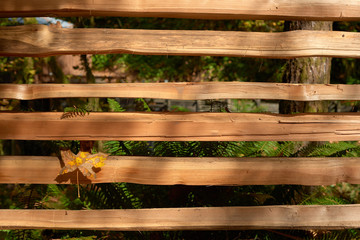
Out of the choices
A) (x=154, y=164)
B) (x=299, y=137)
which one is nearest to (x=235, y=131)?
(x=299, y=137)

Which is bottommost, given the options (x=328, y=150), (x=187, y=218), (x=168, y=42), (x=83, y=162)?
(x=187, y=218)

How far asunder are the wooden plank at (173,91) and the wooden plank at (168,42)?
214 mm

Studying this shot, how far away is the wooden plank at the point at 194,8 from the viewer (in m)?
1.97

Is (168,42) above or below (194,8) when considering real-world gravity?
below

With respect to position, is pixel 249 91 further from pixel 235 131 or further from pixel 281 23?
pixel 281 23

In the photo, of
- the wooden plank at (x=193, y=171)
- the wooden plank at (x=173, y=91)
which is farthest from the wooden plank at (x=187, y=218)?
the wooden plank at (x=173, y=91)

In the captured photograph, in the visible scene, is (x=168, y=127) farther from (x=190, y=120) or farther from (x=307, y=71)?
(x=307, y=71)

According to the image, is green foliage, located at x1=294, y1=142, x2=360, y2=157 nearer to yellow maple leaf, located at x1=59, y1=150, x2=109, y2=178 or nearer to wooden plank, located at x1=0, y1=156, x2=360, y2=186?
wooden plank, located at x1=0, y1=156, x2=360, y2=186

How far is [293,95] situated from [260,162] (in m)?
0.51

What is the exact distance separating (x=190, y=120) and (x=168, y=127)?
0.15 metres

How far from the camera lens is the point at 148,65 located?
6.50 meters

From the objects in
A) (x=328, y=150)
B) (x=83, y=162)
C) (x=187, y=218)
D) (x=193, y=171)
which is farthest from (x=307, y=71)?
(x=83, y=162)

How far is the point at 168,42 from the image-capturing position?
6.60 ft

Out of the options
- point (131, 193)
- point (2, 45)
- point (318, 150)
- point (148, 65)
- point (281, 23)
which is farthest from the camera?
point (148, 65)
